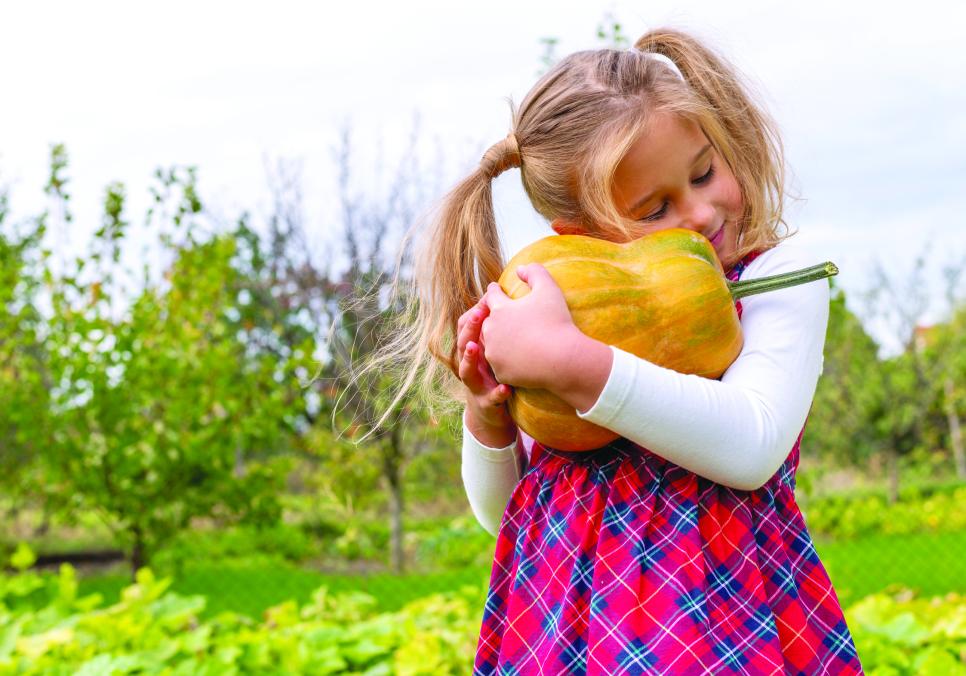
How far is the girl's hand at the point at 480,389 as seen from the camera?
1.42 m

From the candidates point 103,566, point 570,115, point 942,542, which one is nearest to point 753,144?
point 570,115

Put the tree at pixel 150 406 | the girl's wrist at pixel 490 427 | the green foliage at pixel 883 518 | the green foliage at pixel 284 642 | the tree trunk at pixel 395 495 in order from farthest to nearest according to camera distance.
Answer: the green foliage at pixel 883 518
the tree trunk at pixel 395 495
the tree at pixel 150 406
the green foliage at pixel 284 642
the girl's wrist at pixel 490 427

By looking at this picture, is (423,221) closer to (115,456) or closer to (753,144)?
(753,144)

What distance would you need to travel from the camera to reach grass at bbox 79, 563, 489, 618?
5800mm

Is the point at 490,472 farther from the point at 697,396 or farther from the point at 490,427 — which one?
the point at 697,396

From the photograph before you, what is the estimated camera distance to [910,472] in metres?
14.0

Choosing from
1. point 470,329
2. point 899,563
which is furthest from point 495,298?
point 899,563

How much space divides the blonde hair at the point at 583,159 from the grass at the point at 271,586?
3711mm

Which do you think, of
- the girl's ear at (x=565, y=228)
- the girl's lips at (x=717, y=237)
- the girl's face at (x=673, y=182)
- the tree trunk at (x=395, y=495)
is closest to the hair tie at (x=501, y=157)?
the girl's ear at (x=565, y=228)

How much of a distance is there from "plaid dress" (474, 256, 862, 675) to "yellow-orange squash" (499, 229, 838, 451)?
0.10 m

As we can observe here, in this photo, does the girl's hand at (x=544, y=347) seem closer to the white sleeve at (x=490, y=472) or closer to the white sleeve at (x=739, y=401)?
the white sleeve at (x=739, y=401)

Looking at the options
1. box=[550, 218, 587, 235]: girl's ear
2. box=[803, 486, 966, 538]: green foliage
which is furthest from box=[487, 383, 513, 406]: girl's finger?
box=[803, 486, 966, 538]: green foliage

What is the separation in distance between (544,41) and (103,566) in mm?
6087

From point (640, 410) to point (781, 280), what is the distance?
0.32 metres
